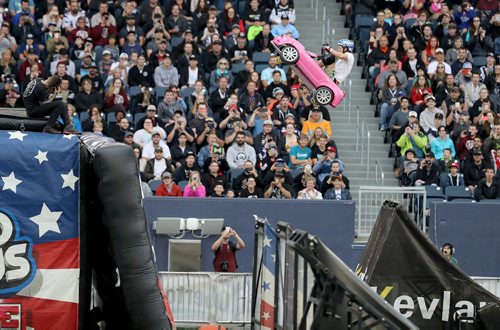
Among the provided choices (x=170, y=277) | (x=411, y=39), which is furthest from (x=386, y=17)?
(x=170, y=277)

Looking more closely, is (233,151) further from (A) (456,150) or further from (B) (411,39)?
(B) (411,39)

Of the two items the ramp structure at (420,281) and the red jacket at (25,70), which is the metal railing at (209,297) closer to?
the ramp structure at (420,281)

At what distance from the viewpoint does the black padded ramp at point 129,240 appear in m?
9.62

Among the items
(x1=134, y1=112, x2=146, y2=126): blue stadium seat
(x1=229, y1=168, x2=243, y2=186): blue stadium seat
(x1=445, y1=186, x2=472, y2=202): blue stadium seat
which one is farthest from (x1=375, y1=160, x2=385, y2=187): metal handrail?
(x1=134, y1=112, x2=146, y2=126): blue stadium seat

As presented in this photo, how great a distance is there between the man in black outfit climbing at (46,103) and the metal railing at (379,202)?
10472mm

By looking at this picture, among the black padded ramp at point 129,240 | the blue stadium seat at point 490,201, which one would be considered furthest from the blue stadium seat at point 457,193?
the black padded ramp at point 129,240

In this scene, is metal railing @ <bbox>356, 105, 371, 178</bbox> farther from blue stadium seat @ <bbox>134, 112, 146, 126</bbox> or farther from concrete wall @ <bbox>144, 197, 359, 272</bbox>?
blue stadium seat @ <bbox>134, 112, 146, 126</bbox>

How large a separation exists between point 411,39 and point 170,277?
513 inches

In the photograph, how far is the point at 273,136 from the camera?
79.0 ft

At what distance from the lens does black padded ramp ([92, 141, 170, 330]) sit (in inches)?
379

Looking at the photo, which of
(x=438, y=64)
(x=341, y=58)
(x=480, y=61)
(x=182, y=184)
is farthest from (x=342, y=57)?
(x=480, y=61)

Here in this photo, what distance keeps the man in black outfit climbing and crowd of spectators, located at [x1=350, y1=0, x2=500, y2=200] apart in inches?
511

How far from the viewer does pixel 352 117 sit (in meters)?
26.9

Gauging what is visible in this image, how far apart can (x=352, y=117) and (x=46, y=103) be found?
15.8m
